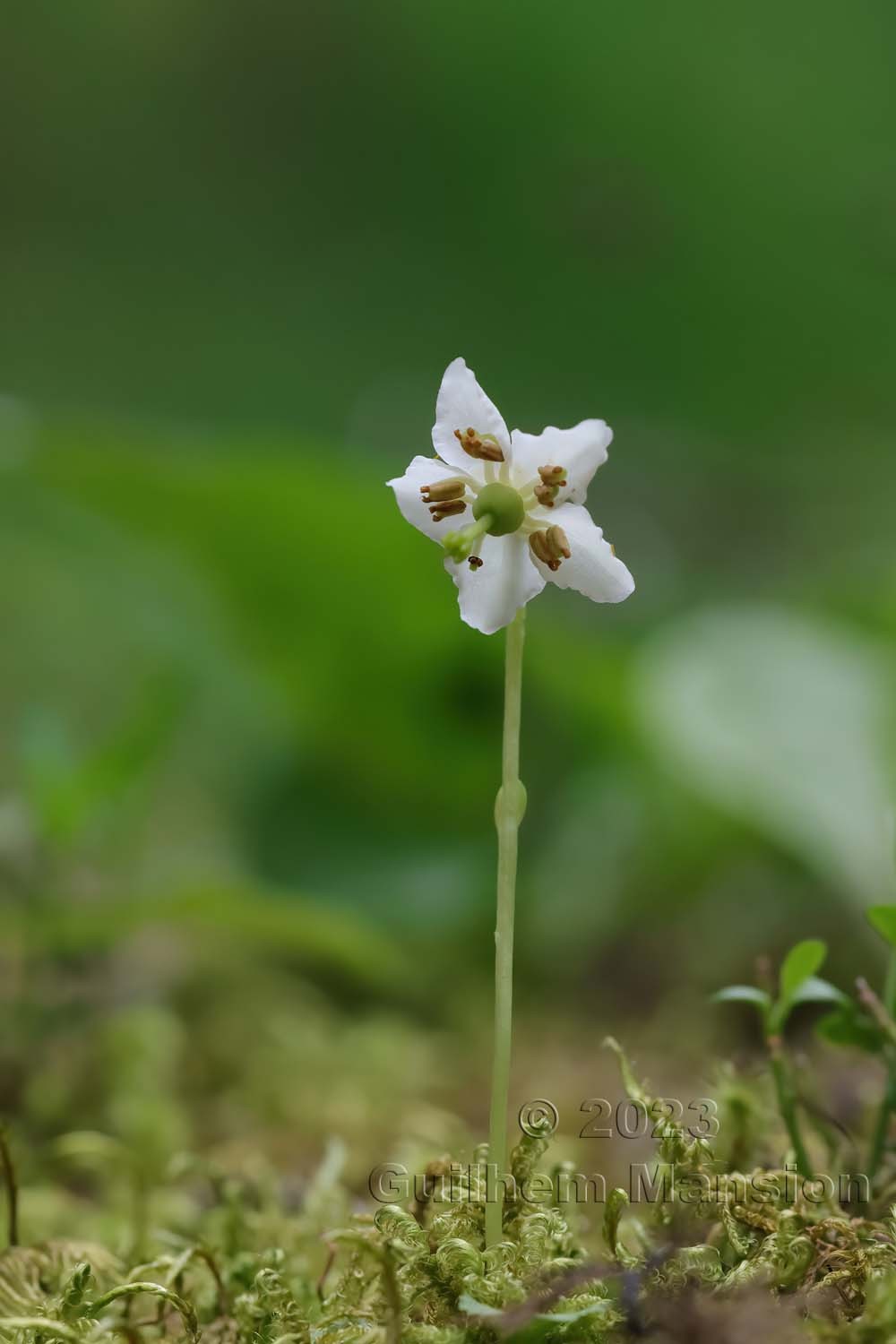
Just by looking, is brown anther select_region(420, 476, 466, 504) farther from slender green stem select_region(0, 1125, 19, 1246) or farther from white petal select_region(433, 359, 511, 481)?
slender green stem select_region(0, 1125, 19, 1246)

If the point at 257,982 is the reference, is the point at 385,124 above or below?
above

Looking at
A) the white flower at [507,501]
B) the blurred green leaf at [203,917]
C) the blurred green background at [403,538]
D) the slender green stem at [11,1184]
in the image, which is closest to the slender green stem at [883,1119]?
the blurred green background at [403,538]

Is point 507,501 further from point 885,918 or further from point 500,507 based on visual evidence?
point 885,918

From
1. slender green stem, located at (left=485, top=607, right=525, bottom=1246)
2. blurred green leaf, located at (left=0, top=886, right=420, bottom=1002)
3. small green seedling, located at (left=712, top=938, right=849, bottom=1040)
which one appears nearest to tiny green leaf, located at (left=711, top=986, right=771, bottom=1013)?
small green seedling, located at (left=712, top=938, right=849, bottom=1040)

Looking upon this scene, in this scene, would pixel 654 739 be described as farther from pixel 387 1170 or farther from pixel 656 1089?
pixel 387 1170

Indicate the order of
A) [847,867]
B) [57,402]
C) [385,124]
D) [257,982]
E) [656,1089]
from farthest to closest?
[385,124] → [57,402] → [257,982] → [847,867] → [656,1089]

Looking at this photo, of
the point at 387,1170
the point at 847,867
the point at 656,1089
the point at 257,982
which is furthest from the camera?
the point at 257,982

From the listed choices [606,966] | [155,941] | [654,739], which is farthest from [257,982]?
[654,739]

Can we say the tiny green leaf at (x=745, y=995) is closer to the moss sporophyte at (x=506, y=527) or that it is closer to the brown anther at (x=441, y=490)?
the moss sporophyte at (x=506, y=527)
